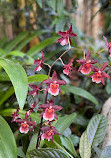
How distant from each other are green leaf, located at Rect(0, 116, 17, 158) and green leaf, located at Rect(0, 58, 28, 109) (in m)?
0.17

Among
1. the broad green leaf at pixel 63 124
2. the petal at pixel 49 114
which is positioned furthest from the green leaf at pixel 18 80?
the broad green leaf at pixel 63 124

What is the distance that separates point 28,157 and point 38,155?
7 centimetres

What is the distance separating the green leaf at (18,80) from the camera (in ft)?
2.33

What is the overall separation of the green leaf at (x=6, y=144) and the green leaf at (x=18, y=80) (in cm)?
17

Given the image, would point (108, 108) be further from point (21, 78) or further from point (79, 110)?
point (79, 110)

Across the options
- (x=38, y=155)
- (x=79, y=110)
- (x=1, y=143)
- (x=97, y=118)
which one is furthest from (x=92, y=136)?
(x=79, y=110)

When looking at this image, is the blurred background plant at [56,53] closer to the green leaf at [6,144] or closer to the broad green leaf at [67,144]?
the broad green leaf at [67,144]

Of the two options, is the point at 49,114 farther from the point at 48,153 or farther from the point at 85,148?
the point at 85,148

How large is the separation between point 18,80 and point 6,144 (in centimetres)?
26

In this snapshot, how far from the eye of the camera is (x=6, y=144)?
0.72 meters

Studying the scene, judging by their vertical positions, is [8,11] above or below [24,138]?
above

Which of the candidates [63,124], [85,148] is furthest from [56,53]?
[85,148]

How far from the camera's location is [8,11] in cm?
194


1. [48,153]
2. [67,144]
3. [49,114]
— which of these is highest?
[49,114]
